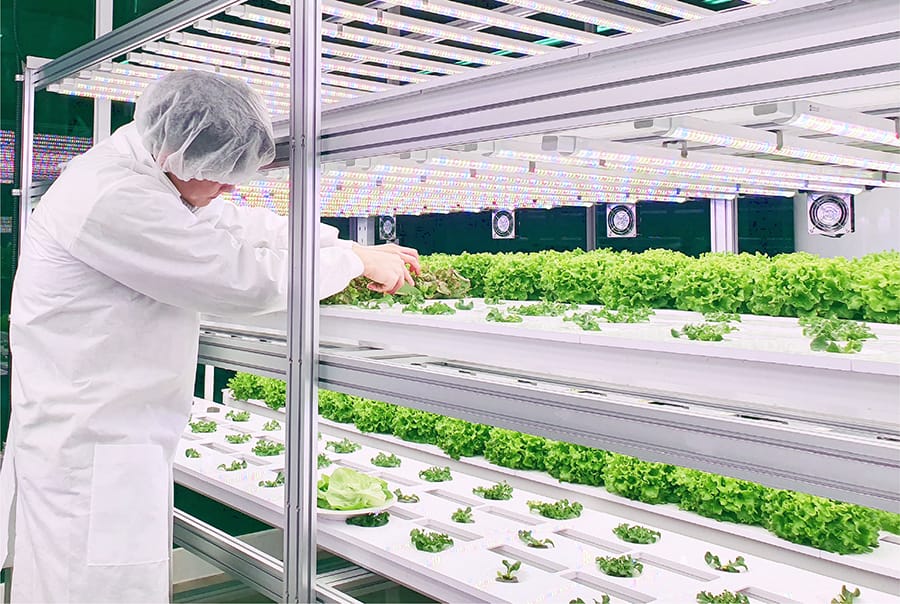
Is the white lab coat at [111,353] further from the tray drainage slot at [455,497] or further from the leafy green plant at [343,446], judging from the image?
the leafy green plant at [343,446]

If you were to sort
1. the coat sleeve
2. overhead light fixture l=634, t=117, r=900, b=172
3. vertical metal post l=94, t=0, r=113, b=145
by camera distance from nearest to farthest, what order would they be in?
1. overhead light fixture l=634, t=117, r=900, b=172
2. the coat sleeve
3. vertical metal post l=94, t=0, r=113, b=145

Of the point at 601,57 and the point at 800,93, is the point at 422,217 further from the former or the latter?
the point at 800,93

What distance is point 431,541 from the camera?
2.05m

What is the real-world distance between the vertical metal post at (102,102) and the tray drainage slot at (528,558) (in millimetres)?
3078

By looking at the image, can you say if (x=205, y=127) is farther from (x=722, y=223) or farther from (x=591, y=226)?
(x=722, y=223)

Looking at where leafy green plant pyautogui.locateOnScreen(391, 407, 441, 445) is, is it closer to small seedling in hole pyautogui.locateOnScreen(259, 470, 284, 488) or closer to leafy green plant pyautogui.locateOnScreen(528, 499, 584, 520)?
small seedling in hole pyautogui.locateOnScreen(259, 470, 284, 488)

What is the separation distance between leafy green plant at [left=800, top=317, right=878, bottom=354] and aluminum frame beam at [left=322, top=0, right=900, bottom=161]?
0.40 metres

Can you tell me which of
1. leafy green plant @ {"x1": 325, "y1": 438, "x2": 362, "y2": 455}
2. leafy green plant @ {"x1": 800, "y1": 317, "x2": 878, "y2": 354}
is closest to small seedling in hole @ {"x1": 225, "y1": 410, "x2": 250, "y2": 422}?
leafy green plant @ {"x1": 325, "y1": 438, "x2": 362, "y2": 455}

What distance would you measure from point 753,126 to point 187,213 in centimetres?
114

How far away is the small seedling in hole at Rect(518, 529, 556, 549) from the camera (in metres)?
2.07

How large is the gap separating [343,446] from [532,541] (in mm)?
1110

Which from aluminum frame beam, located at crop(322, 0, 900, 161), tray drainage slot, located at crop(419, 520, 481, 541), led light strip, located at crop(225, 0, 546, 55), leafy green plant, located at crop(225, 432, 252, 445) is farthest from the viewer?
leafy green plant, located at crop(225, 432, 252, 445)

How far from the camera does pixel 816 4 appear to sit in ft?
3.94

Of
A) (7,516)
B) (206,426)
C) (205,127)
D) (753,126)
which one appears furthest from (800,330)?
(206,426)
